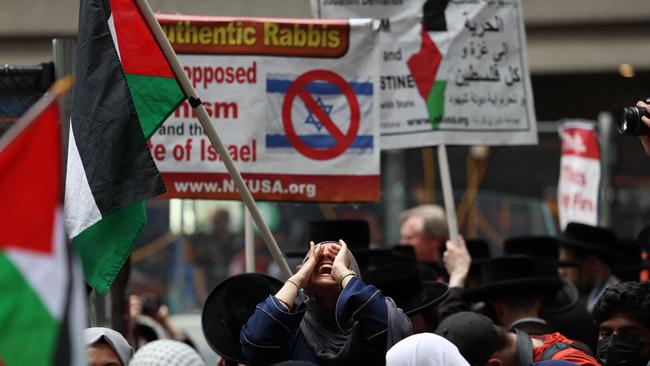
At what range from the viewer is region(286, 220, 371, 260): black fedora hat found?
809 centimetres

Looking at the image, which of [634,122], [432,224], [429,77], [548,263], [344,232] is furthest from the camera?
[432,224]

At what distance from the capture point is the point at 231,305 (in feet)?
21.2

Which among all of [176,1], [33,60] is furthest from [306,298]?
[33,60]

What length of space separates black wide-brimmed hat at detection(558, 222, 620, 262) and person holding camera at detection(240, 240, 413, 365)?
451 cm

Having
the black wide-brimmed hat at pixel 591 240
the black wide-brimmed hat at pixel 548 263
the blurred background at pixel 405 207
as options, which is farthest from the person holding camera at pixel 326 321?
the blurred background at pixel 405 207

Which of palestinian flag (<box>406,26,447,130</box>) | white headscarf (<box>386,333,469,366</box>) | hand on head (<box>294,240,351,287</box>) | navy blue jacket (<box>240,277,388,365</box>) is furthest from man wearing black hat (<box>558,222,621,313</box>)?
white headscarf (<box>386,333,469,366</box>)

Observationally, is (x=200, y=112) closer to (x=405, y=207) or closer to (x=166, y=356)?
(x=166, y=356)

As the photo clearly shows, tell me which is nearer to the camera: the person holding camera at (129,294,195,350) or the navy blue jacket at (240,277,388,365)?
the navy blue jacket at (240,277,388,365)

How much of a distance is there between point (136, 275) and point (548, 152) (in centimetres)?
381

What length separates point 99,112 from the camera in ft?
21.0

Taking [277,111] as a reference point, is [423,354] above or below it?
below

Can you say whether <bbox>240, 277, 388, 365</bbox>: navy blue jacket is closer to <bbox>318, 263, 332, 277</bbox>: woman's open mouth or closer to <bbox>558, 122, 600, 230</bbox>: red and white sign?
<bbox>318, 263, 332, 277</bbox>: woman's open mouth

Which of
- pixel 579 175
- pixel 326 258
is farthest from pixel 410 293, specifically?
pixel 579 175

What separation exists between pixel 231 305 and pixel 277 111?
72.5 inches
